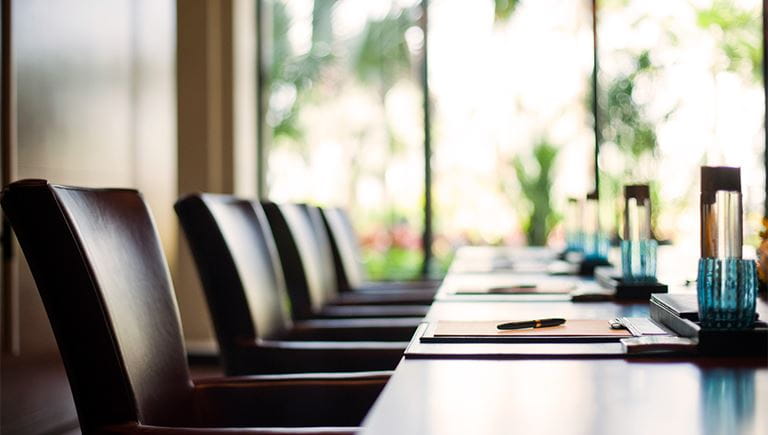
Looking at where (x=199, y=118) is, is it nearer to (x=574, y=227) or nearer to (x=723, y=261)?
(x=574, y=227)

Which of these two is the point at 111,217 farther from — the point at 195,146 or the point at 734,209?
the point at 195,146

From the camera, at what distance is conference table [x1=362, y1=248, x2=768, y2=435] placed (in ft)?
2.85

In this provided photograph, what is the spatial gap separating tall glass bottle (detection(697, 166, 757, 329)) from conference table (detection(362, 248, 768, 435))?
8cm

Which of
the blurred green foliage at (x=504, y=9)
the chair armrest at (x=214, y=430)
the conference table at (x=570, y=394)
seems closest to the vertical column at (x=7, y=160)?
the chair armrest at (x=214, y=430)

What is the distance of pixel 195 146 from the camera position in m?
5.40

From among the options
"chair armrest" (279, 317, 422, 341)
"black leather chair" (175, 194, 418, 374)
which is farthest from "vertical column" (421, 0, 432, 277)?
"black leather chair" (175, 194, 418, 374)

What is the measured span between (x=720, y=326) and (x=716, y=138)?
4.29 m

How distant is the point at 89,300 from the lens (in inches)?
52.4

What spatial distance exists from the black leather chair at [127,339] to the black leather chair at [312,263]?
1.32 meters

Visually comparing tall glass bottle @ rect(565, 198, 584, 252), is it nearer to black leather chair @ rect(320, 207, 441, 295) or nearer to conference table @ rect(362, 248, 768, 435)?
black leather chair @ rect(320, 207, 441, 295)

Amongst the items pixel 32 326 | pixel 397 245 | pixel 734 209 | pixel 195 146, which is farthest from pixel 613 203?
pixel 734 209

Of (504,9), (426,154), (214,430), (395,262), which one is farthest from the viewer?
(395,262)

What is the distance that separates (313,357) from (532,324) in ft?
2.45

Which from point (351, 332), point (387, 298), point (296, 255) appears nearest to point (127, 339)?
point (351, 332)
